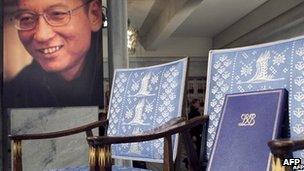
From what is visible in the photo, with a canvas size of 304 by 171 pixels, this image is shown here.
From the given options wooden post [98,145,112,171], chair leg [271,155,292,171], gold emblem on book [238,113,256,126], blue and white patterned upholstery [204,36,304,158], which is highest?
blue and white patterned upholstery [204,36,304,158]

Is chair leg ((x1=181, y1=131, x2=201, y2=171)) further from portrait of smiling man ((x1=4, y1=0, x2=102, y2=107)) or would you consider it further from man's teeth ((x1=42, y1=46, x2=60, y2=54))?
man's teeth ((x1=42, y1=46, x2=60, y2=54))

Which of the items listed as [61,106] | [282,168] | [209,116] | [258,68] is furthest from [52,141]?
[282,168]

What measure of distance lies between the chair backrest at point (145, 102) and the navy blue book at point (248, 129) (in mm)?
344

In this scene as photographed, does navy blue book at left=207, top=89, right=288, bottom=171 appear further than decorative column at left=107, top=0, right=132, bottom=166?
No

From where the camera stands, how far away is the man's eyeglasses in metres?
3.42

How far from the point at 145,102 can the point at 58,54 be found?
1.28m

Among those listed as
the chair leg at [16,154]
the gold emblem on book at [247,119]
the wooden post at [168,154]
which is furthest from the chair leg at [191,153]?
the chair leg at [16,154]

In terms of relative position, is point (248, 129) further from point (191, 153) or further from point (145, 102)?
point (145, 102)

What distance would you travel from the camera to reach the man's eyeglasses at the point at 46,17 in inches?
135

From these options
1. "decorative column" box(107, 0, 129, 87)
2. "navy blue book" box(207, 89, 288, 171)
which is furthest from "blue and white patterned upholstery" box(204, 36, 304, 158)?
A: "decorative column" box(107, 0, 129, 87)

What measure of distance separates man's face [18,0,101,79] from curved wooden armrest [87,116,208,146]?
1.73 metres

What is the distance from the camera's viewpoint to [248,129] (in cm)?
177

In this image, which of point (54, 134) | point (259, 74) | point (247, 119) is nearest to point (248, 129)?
point (247, 119)

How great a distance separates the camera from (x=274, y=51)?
1.84 m
